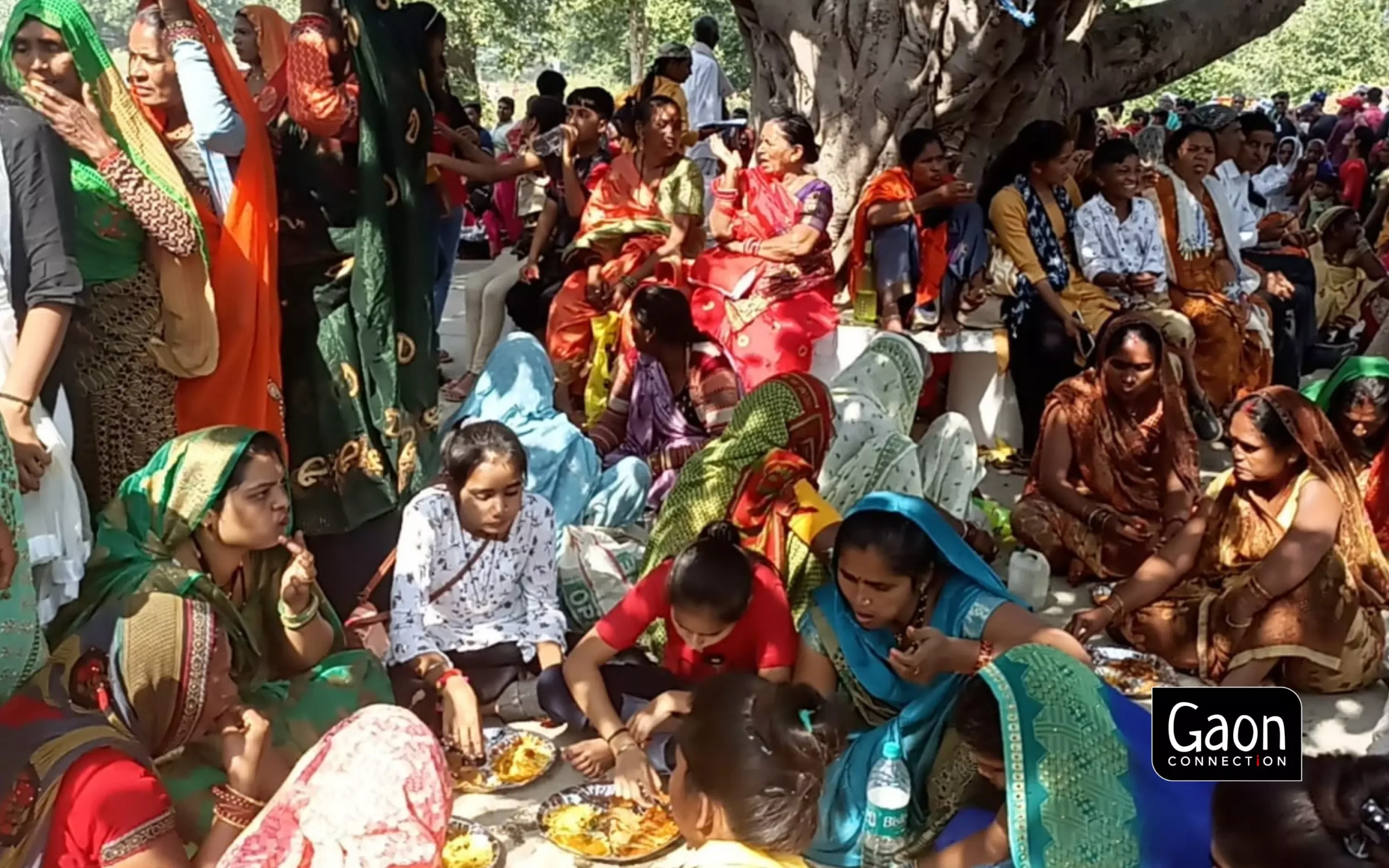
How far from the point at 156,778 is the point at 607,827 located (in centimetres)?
93

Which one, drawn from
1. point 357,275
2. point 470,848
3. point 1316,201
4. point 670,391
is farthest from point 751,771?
point 1316,201

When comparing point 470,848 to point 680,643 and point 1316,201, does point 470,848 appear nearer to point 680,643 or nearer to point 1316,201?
point 680,643

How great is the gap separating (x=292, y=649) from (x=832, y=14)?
4587mm

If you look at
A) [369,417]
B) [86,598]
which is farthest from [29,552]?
[369,417]

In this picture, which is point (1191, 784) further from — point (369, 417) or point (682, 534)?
point (369, 417)

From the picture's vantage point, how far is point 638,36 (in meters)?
22.2

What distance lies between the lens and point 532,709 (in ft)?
9.45

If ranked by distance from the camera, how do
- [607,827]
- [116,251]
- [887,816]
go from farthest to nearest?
[116,251]
[607,827]
[887,816]

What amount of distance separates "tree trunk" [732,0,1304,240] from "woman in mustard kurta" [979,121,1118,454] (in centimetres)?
93

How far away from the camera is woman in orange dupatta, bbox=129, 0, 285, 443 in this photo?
2.64m

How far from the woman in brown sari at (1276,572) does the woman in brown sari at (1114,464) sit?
1.80ft

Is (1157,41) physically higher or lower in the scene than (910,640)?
higher

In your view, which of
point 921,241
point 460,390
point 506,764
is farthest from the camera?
point 460,390

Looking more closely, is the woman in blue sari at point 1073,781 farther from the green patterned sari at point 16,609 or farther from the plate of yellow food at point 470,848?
the green patterned sari at point 16,609
